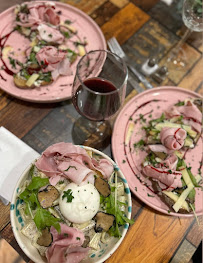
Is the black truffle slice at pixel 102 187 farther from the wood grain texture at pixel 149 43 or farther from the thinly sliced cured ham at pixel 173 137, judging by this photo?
the wood grain texture at pixel 149 43

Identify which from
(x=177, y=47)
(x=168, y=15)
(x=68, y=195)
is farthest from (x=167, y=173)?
(x=168, y=15)

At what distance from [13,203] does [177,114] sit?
856mm

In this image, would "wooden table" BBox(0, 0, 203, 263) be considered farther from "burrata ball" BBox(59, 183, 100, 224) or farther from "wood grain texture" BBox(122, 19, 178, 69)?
"burrata ball" BBox(59, 183, 100, 224)

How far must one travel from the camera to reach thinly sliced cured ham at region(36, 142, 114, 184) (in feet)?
3.58

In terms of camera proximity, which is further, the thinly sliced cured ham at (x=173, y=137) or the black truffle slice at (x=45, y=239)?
the thinly sliced cured ham at (x=173, y=137)

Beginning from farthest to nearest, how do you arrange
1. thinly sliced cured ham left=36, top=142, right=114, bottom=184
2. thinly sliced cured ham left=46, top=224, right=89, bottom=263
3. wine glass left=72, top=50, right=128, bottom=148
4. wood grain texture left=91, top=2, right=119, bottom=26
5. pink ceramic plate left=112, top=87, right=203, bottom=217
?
wood grain texture left=91, top=2, right=119, bottom=26 → pink ceramic plate left=112, top=87, right=203, bottom=217 → wine glass left=72, top=50, right=128, bottom=148 → thinly sliced cured ham left=36, top=142, right=114, bottom=184 → thinly sliced cured ham left=46, top=224, right=89, bottom=263

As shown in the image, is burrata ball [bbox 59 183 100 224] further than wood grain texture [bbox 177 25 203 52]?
No

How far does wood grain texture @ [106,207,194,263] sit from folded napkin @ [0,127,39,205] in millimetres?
519

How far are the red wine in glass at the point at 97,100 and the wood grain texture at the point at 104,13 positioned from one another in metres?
0.63

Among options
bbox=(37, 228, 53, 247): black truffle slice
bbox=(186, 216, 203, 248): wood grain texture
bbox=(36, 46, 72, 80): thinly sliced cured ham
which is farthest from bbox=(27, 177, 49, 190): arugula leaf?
bbox=(186, 216, 203, 248): wood grain texture

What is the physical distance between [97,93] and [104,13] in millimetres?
899

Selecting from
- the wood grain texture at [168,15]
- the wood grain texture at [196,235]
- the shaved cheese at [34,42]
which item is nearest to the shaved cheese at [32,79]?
the shaved cheese at [34,42]

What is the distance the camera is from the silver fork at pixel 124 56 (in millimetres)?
1640

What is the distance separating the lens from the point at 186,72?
174 centimetres
